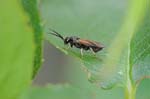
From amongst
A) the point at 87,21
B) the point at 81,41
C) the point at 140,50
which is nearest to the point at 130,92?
the point at 140,50

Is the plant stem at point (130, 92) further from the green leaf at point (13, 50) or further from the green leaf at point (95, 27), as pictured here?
the green leaf at point (13, 50)

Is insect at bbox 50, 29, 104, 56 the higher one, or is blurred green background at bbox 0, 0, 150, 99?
blurred green background at bbox 0, 0, 150, 99

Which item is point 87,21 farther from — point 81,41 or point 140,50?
point 81,41

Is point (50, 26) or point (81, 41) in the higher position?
point (50, 26)

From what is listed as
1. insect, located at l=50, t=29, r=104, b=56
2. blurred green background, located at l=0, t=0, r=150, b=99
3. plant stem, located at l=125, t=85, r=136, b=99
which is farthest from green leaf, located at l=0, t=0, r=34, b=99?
insect, located at l=50, t=29, r=104, b=56

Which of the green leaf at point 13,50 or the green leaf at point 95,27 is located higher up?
the green leaf at point 13,50

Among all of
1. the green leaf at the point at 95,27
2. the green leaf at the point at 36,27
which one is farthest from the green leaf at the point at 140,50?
the green leaf at the point at 36,27

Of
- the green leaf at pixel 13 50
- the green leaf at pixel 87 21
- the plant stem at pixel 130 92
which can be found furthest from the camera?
the green leaf at pixel 87 21

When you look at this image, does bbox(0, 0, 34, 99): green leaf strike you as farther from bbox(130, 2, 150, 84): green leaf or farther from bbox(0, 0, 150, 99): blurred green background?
bbox(130, 2, 150, 84): green leaf

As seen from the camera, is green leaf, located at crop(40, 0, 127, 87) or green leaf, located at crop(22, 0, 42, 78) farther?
green leaf, located at crop(40, 0, 127, 87)

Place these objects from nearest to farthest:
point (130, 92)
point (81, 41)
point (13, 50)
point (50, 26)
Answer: point (13, 50)
point (130, 92)
point (50, 26)
point (81, 41)
